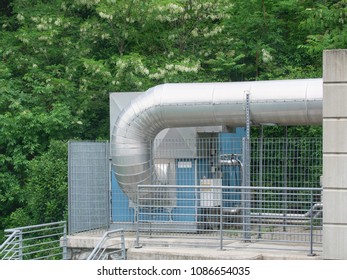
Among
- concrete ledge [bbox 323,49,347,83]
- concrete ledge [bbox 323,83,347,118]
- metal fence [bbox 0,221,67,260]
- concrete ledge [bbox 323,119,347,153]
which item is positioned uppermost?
concrete ledge [bbox 323,49,347,83]

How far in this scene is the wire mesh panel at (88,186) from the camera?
67.5 ft

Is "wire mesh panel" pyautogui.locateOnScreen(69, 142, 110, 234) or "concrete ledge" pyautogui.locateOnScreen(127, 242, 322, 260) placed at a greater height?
"wire mesh panel" pyautogui.locateOnScreen(69, 142, 110, 234)

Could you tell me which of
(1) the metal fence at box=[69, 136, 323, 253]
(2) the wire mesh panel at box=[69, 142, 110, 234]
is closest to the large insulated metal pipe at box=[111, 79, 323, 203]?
(1) the metal fence at box=[69, 136, 323, 253]

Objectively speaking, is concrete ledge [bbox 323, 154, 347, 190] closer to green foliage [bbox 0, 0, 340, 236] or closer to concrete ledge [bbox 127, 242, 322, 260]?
concrete ledge [bbox 127, 242, 322, 260]

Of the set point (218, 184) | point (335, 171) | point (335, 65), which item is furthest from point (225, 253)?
point (335, 65)

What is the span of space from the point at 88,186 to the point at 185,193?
2502 mm

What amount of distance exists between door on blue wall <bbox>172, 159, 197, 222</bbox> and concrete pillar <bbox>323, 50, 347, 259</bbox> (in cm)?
502

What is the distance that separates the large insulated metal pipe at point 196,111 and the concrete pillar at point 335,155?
4435mm

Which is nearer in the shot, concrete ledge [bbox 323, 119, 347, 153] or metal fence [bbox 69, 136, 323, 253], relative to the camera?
concrete ledge [bbox 323, 119, 347, 153]

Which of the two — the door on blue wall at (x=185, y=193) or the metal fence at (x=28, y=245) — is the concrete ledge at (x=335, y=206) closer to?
the door on blue wall at (x=185, y=193)

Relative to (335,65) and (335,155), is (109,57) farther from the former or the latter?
(335,155)

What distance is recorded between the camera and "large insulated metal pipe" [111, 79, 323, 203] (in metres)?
18.5

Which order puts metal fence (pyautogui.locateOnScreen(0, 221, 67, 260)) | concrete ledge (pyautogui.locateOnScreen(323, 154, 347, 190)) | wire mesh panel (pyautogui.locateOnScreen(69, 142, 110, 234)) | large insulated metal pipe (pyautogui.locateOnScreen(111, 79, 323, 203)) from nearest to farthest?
concrete ledge (pyautogui.locateOnScreen(323, 154, 347, 190)) < metal fence (pyautogui.locateOnScreen(0, 221, 67, 260)) < large insulated metal pipe (pyautogui.locateOnScreen(111, 79, 323, 203)) < wire mesh panel (pyautogui.locateOnScreen(69, 142, 110, 234))

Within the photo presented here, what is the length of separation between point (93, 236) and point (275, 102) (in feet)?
16.6
